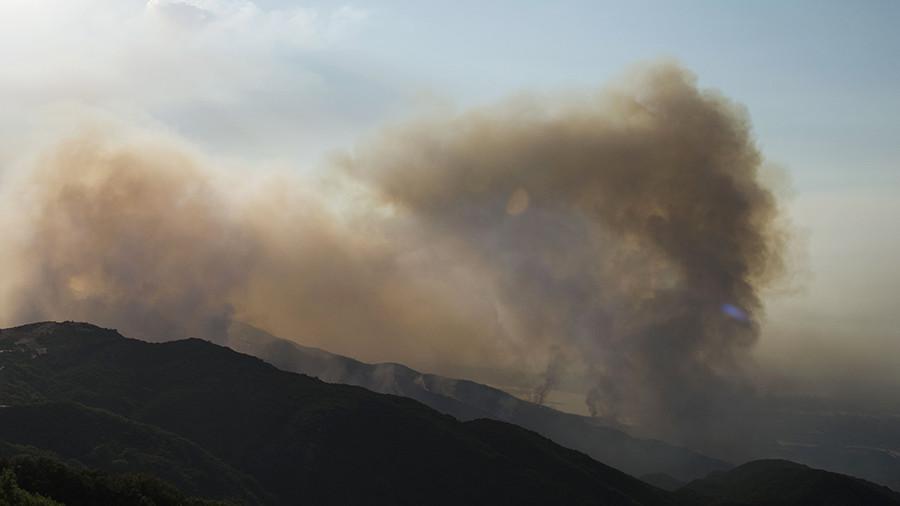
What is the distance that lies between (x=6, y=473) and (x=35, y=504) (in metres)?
13.7

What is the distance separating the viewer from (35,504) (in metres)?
176

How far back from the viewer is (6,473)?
184m
